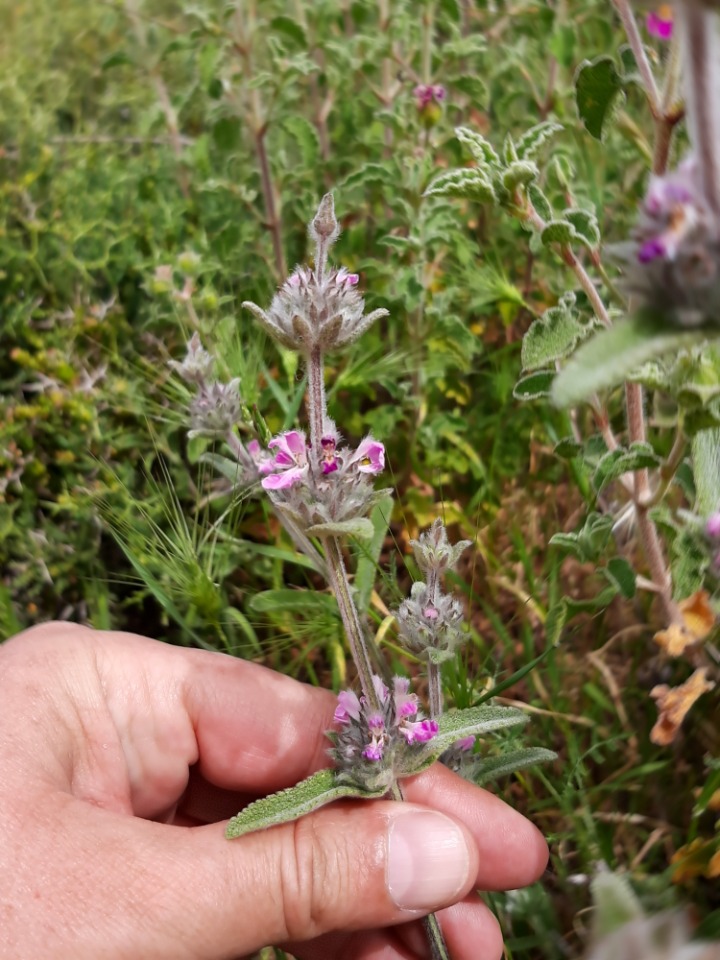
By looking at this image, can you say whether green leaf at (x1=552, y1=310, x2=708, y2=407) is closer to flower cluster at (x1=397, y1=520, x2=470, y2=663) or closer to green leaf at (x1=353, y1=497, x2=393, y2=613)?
flower cluster at (x1=397, y1=520, x2=470, y2=663)

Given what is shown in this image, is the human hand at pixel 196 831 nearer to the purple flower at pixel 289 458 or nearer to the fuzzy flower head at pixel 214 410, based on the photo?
the fuzzy flower head at pixel 214 410

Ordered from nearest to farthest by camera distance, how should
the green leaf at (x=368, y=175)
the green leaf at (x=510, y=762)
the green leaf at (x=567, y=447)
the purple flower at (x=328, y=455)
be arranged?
the purple flower at (x=328, y=455) → the green leaf at (x=510, y=762) → the green leaf at (x=567, y=447) → the green leaf at (x=368, y=175)

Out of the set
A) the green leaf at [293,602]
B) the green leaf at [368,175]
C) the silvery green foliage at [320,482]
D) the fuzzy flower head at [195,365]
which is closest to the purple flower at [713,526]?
the silvery green foliage at [320,482]

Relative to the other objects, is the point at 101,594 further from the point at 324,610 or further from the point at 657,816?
the point at 657,816

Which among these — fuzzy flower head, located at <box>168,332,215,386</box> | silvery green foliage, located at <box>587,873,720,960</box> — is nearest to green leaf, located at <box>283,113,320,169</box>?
fuzzy flower head, located at <box>168,332,215,386</box>

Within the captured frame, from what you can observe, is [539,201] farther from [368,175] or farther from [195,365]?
[368,175]

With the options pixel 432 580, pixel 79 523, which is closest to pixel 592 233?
pixel 432 580

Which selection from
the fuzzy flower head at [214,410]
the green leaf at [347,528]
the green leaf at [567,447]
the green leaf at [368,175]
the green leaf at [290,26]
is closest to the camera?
the green leaf at [347,528]
